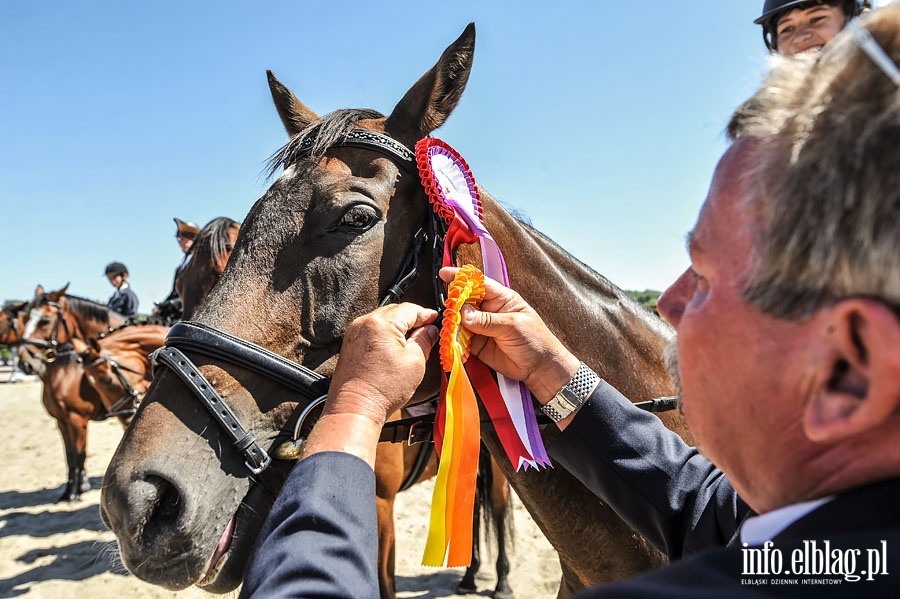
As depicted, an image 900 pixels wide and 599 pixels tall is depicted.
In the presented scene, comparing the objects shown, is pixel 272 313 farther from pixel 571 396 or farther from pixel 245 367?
pixel 571 396

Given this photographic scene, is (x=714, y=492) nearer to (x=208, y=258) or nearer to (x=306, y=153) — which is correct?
(x=306, y=153)

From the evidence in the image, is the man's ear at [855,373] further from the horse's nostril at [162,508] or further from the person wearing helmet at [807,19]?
the person wearing helmet at [807,19]

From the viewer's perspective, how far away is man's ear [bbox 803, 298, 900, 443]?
0.65 metres

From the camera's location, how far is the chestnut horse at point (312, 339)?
1.44 m

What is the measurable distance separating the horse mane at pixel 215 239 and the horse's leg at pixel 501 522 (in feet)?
9.79

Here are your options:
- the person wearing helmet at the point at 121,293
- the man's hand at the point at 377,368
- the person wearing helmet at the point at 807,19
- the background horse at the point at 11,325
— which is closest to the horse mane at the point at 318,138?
the man's hand at the point at 377,368

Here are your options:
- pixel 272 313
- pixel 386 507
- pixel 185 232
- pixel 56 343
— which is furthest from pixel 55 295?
pixel 272 313

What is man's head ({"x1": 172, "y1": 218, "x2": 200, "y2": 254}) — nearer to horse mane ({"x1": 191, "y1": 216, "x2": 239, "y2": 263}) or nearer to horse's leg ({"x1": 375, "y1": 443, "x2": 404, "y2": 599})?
horse mane ({"x1": 191, "y1": 216, "x2": 239, "y2": 263})

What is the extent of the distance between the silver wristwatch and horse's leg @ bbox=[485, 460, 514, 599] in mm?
3418

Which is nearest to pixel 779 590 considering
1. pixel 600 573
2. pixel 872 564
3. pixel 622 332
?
pixel 872 564

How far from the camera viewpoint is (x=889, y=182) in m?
0.64

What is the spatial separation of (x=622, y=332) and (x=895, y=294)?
1.59 metres

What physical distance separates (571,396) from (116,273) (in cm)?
1243

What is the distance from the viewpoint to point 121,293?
11.6 metres
